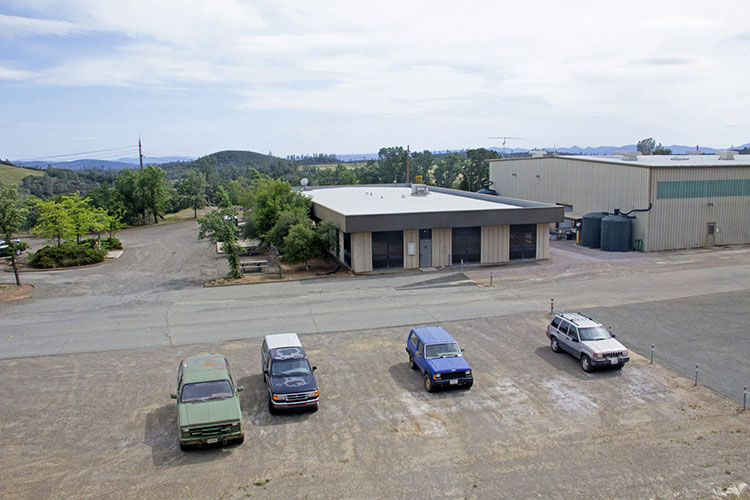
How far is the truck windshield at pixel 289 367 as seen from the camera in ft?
59.6

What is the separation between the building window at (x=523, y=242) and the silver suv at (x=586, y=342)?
58.6ft

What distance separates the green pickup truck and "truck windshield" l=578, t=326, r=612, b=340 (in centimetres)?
1249

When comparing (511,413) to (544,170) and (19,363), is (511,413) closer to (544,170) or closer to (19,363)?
(19,363)

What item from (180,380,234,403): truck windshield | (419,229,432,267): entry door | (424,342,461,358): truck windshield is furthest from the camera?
(419,229,432,267): entry door

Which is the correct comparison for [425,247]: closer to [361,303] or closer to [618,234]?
[361,303]

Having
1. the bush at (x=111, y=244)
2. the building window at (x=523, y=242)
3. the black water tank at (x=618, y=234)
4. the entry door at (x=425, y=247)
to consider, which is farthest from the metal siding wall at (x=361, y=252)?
the bush at (x=111, y=244)

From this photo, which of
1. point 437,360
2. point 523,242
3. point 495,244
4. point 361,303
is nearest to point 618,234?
point 523,242

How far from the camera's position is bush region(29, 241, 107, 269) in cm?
4319

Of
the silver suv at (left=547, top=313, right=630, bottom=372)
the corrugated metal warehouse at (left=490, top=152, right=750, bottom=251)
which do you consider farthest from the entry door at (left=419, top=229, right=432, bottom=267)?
the corrugated metal warehouse at (left=490, top=152, right=750, bottom=251)

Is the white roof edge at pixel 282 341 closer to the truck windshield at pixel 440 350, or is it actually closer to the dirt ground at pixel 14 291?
the truck windshield at pixel 440 350

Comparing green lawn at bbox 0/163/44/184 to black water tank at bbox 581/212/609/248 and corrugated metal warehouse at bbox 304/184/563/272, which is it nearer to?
corrugated metal warehouse at bbox 304/184/563/272

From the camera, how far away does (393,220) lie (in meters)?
37.3

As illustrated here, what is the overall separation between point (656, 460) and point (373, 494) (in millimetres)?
7418

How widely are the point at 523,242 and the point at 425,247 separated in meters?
7.32
